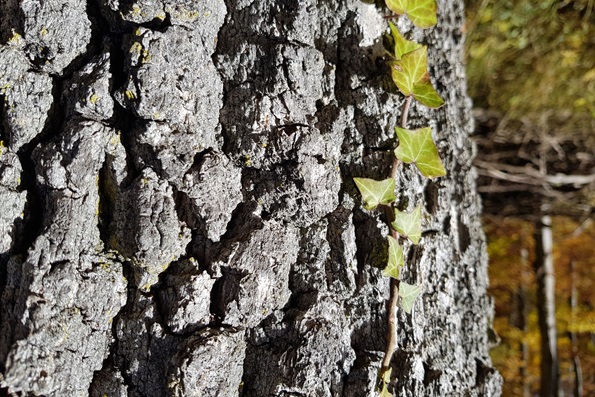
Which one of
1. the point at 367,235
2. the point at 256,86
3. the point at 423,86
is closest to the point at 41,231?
the point at 256,86

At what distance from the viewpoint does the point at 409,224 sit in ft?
2.58

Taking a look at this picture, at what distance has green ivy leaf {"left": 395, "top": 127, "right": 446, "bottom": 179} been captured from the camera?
0.79 m

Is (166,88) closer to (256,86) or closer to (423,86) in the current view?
(256,86)

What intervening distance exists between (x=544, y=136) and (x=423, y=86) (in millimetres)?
2044

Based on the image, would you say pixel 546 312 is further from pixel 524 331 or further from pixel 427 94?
pixel 427 94

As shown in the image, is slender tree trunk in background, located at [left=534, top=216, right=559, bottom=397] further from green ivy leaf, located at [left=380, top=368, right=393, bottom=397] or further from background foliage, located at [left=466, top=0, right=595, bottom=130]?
green ivy leaf, located at [left=380, top=368, right=393, bottom=397]

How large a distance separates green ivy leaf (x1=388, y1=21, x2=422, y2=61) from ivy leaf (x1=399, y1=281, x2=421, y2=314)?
0.36 m

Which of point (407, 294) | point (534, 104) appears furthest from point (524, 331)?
point (407, 294)

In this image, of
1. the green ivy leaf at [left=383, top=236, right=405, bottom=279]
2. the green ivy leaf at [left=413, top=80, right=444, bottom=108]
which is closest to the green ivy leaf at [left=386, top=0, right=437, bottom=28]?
the green ivy leaf at [left=413, top=80, right=444, bottom=108]

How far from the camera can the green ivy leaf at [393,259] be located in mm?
761

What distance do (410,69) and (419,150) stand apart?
128mm

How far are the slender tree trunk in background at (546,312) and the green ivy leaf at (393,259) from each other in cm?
Answer: 369

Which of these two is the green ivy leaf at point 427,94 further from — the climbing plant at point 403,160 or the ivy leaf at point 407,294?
the ivy leaf at point 407,294

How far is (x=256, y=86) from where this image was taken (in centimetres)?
74
